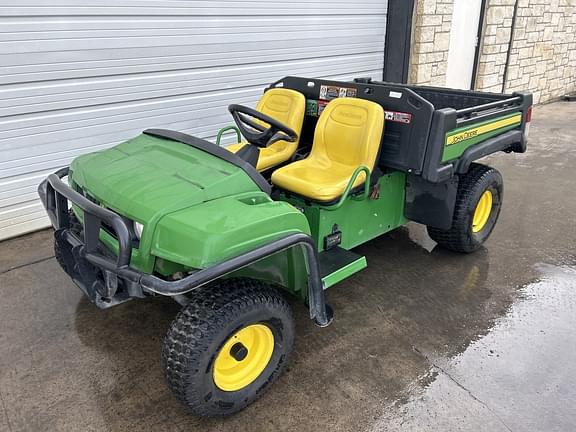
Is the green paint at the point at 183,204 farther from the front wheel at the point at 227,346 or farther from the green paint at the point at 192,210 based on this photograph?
the front wheel at the point at 227,346

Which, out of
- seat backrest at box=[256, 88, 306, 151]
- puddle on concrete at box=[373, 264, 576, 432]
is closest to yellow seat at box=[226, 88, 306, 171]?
seat backrest at box=[256, 88, 306, 151]

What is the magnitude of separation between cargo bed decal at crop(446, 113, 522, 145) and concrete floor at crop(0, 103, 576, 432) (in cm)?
92

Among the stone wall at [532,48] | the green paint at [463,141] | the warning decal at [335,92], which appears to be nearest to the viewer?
the green paint at [463,141]

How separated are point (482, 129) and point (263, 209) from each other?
5.70 feet

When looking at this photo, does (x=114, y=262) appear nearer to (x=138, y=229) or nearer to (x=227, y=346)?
(x=138, y=229)

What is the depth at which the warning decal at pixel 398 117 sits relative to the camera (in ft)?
9.27

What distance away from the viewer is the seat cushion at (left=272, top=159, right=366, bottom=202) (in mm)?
2596

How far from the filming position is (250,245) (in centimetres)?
189

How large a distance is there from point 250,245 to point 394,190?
5.05 feet

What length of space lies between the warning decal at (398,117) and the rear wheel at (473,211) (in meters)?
0.74

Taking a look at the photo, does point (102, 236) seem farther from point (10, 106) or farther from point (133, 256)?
point (10, 106)

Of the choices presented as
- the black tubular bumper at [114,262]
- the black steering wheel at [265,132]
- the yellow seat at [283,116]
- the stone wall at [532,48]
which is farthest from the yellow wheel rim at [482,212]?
the stone wall at [532,48]

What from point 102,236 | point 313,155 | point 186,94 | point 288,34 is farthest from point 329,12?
point 102,236

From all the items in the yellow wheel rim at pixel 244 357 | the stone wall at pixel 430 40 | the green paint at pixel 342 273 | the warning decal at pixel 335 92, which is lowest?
the yellow wheel rim at pixel 244 357
